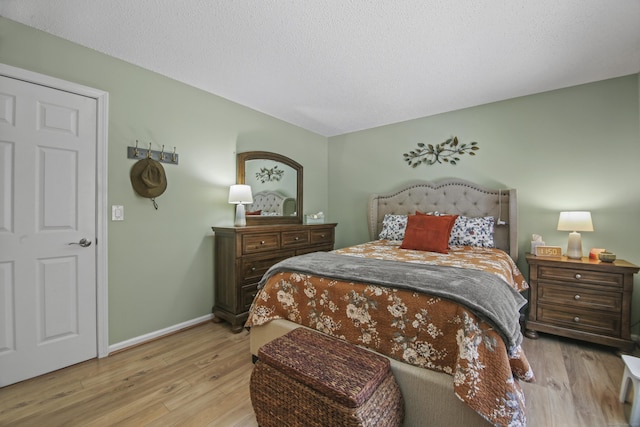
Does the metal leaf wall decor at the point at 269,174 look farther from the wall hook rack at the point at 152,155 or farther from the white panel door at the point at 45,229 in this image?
the white panel door at the point at 45,229

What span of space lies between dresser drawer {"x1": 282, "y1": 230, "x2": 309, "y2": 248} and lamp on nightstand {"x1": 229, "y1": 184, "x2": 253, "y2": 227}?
1.62 feet

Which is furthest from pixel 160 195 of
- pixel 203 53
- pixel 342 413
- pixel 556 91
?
pixel 556 91

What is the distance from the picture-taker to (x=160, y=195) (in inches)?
97.6

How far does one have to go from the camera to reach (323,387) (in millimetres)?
1173

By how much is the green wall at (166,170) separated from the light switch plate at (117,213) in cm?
4

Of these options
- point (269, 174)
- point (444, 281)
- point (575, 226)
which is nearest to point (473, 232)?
point (575, 226)

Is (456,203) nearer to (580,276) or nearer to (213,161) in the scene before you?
(580,276)

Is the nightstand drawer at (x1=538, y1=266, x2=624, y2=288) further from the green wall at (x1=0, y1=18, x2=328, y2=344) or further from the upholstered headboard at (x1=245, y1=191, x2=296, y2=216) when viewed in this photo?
the green wall at (x1=0, y1=18, x2=328, y2=344)

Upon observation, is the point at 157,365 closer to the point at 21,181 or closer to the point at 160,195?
the point at 160,195

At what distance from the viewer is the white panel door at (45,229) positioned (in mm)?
1783

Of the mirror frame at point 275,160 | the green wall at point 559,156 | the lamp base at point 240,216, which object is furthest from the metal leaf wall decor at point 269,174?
the green wall at point 559,156

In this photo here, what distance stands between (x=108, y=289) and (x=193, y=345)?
83 centimetres

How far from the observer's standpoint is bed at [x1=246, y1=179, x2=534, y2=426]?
1180 millimetres

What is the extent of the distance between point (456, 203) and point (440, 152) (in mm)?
701
